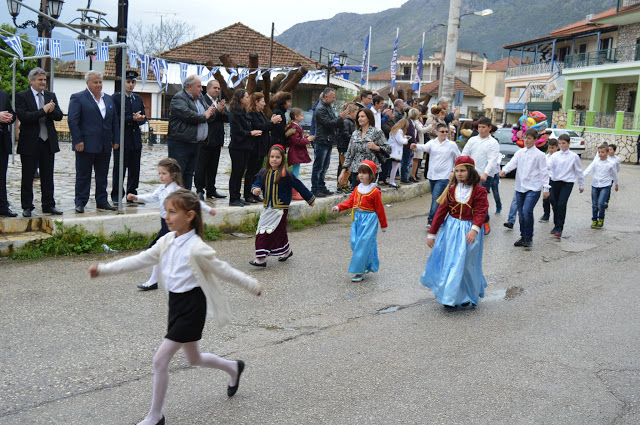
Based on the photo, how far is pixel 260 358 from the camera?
5250 millimetres

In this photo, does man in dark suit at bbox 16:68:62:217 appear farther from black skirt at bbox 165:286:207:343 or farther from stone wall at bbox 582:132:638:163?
stone wall at bbox 582:132:638:163

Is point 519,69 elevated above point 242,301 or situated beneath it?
elevated above

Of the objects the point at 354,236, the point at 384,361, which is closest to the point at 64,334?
the point at 384,361

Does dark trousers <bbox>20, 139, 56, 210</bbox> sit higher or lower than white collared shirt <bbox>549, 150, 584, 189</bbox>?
lower

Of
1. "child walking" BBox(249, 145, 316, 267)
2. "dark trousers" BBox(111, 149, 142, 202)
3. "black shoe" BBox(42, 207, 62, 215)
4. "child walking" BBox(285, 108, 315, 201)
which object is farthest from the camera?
"child walking" BBox(285, 108, 315, 201)

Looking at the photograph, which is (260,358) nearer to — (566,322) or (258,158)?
(566,322)

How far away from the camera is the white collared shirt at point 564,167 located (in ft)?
36.2

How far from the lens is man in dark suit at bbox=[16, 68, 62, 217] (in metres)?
8.56

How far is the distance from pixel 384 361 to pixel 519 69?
5519 cm

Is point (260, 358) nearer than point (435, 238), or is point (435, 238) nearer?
point (260, 358)

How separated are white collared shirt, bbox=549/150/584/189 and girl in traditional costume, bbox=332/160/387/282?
4.64 meters

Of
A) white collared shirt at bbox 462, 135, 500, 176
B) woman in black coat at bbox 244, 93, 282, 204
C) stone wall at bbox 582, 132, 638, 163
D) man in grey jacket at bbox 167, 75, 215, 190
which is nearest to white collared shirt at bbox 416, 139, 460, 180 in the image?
white collared shirt at bbox 462, 135, 500, 176

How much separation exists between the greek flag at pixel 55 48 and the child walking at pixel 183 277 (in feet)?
30.3

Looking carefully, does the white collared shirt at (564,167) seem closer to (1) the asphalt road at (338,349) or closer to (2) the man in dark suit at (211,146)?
(1) the asphalt road at (338,349)
